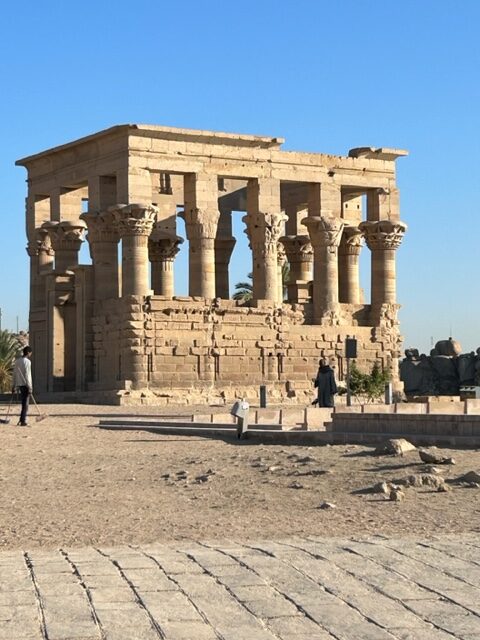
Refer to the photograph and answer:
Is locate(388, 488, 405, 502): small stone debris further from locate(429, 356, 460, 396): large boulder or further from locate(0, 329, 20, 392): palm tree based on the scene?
locate(429, 356, 460, 396): large boulder

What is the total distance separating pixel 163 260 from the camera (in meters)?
45.1

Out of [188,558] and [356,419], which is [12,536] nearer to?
[188,558]

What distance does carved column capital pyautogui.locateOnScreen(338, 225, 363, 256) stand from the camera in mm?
44375

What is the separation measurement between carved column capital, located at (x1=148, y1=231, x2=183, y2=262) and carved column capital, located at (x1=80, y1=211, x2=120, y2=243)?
529 cm

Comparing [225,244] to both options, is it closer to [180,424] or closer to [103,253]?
[103,253]

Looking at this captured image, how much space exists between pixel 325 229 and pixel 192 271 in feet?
14.8

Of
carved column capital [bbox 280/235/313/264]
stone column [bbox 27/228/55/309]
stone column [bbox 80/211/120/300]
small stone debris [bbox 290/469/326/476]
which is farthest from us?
carved column capital [bbox 280/235/313/264]

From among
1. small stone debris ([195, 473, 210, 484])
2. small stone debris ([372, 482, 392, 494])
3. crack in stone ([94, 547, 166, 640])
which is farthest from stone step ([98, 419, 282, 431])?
crack in stone ([94, 547, 166, 640])

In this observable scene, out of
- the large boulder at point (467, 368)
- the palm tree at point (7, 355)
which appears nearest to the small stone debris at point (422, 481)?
the palm tree at point (7, 355)

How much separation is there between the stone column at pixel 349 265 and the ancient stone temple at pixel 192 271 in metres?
0.78

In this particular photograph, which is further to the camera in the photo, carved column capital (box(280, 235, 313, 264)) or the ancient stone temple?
carved column capital (box(280, 235, 313, 264))

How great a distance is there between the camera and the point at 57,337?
40.2 m

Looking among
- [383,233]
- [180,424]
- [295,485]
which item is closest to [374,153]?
[383,233]

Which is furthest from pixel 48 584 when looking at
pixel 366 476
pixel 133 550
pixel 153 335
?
pixel 153 335
